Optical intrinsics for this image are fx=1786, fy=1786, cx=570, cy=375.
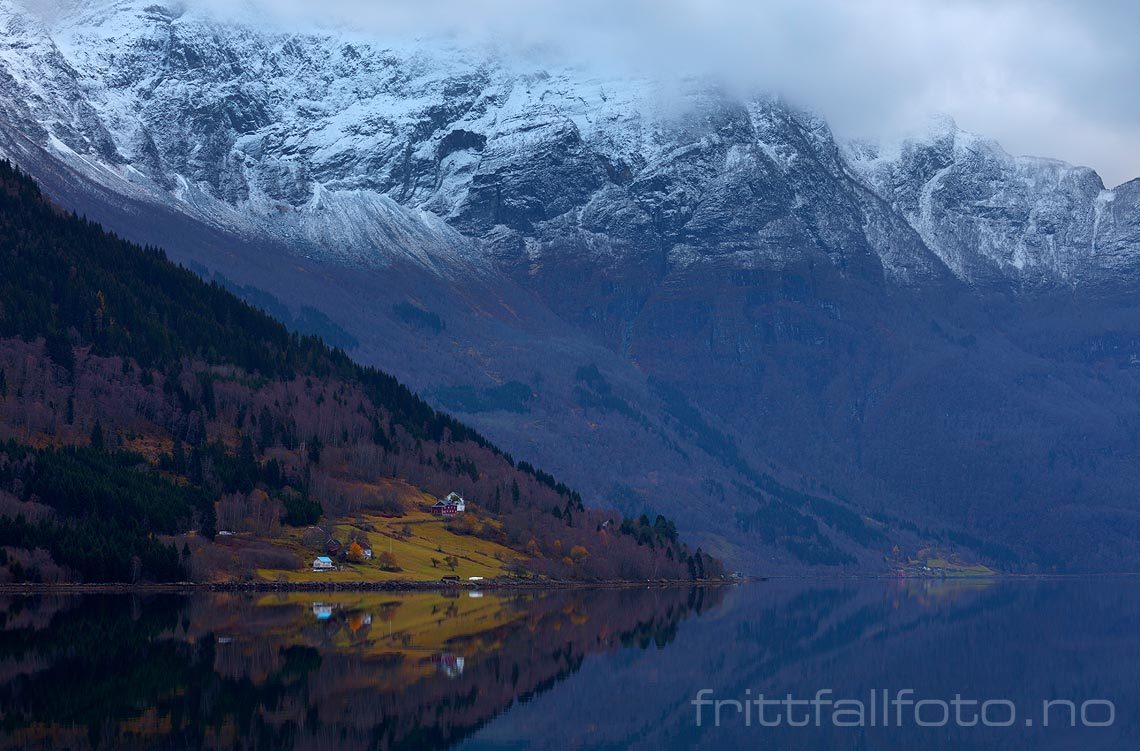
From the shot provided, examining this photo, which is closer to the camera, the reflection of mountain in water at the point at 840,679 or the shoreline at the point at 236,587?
the reflection of mountain in water at the point at 840,679

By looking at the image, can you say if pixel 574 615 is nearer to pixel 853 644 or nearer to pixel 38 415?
pixel 853 644

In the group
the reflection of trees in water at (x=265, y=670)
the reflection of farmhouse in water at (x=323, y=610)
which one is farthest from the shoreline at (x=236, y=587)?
the reflection of farmhouse in water at (x=323, y=610)

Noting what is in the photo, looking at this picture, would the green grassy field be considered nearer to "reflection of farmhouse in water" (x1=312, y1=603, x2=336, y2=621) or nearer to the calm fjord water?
the calm fjord water

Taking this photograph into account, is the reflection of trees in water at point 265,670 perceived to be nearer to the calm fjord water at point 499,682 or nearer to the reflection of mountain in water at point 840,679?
the calm fjord water at point 499,682

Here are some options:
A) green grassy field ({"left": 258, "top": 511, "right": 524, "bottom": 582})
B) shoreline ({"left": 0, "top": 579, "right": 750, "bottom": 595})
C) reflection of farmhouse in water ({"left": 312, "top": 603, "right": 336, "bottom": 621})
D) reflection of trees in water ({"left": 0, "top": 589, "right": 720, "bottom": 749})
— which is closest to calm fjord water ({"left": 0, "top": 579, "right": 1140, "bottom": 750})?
reflection of trees in water ({"left": 0, "top": 589, "right": 720, "bottom": 749})

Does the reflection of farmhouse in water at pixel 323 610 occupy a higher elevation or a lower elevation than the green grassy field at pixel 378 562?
lower

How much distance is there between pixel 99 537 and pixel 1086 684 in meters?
82.3

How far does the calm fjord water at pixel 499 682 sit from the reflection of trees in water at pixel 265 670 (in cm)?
20

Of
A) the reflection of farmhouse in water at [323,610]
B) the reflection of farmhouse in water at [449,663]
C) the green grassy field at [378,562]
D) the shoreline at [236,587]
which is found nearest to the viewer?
the reflection of farmhouse in water at [449,663]

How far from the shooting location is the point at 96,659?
291ft

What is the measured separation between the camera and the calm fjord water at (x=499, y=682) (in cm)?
7575

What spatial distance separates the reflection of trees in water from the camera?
7262 centimetres

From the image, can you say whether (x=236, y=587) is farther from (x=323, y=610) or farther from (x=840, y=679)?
(x=840, y=679)

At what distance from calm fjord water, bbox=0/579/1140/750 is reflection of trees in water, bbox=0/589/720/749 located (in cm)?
20
